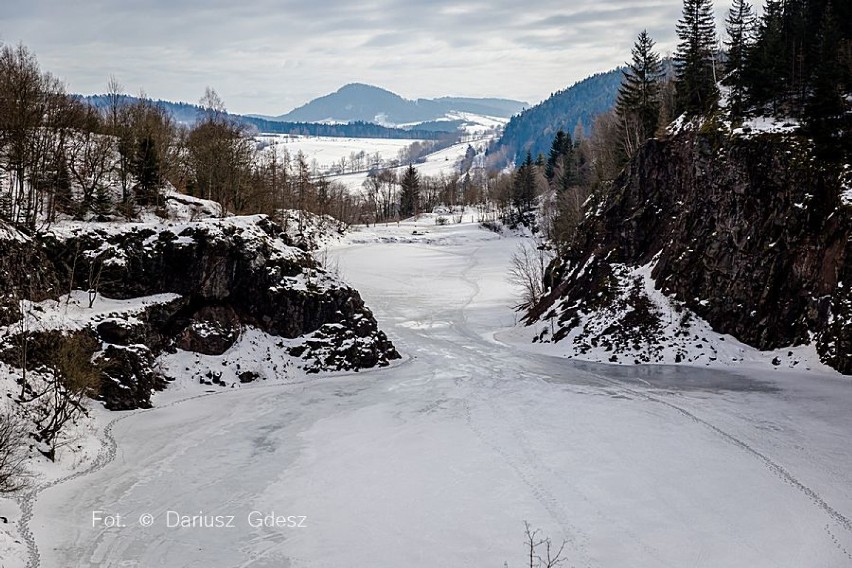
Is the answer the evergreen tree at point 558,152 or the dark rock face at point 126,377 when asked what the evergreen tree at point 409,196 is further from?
the dark rock face at point 126,377

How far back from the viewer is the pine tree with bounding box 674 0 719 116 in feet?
145

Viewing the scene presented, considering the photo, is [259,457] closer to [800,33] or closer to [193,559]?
[193,559]

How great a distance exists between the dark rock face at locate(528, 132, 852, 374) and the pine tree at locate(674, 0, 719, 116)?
134 inches

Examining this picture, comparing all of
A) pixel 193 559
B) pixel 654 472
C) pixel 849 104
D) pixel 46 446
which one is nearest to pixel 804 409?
pixel 654 472

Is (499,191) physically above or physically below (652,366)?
above

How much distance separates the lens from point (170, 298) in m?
32.2

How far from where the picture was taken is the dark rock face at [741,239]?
31734mm

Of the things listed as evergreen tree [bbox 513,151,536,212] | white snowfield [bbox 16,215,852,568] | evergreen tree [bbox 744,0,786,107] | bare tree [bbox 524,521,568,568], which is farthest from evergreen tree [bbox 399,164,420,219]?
bare tree [bbox 524,521,568,568]

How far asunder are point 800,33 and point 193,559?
4944 centimetres

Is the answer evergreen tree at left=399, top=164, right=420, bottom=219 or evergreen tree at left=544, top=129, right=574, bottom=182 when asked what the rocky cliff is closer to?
evergreen tree at left=544, top=129, right=574, bottom=182

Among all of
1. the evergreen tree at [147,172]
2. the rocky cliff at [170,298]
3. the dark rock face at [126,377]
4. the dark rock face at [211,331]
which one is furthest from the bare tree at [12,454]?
the evergreen tree at [147,172]

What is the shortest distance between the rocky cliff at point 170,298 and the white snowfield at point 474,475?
2.57 meters

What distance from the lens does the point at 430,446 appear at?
23734mm

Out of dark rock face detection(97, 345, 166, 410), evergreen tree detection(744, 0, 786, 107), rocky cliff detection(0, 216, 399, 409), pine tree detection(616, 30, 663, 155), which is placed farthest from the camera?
pine tree detection(616, 30, 663, 155)
